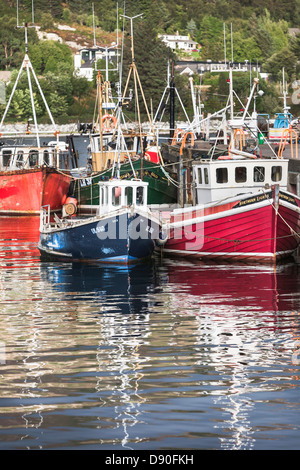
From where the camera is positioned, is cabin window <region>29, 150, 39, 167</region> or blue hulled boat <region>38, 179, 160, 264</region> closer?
blue hulled boat <region>38, 179, 160, 264</region>

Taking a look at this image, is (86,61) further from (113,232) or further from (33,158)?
(113,232)

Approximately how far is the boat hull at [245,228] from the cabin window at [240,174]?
6.34 ft

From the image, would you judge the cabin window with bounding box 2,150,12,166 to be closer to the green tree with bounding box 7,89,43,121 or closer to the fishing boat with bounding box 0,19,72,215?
the fishing boat with bounding box 0,19,72,215

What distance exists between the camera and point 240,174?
3278 cm

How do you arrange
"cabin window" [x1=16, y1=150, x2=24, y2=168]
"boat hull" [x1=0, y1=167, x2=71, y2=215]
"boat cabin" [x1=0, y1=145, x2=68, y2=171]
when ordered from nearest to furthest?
"boat hull" [x1=0, y1=167, x2=71, y2=215]
"boat cabin" [x1=0, y1=145, x2=68, y2=171]
"cabin window" [x1=16, y1=150, x2=24, y2=168]

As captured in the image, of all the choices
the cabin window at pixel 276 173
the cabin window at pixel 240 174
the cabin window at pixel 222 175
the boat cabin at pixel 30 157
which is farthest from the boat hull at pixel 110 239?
the boat cabin at pixel 30 157

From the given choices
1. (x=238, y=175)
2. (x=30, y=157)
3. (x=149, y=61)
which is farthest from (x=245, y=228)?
(x=149, y=61)

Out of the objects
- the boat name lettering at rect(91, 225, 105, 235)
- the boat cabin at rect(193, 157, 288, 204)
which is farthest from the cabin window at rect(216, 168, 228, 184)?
the boat name lettering at rect(91, 225, 105, 235)

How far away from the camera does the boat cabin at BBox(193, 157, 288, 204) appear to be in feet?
107

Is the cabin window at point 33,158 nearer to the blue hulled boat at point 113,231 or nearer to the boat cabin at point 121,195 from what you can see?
the blue hulled boat at point 113,231

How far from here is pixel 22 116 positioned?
525ft

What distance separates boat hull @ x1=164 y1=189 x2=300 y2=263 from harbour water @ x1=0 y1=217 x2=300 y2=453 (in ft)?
7.30

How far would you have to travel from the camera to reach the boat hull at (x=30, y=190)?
50.8 meters
